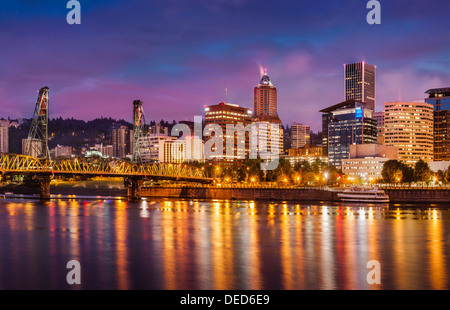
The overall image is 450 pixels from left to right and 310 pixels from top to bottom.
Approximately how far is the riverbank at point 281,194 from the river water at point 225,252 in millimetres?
44496

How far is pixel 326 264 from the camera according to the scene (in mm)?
35094

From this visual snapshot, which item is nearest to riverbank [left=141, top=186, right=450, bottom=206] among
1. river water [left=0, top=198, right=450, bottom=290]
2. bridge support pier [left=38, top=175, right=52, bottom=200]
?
bridge support pier [left=38, top=175, right=52, bottom=200]

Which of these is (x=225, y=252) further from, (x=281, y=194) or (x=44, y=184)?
(x=44, y=184)

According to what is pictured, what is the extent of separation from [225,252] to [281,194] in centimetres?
8342

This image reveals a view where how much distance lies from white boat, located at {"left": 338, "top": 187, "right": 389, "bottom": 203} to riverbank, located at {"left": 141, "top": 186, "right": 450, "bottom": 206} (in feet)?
10.00

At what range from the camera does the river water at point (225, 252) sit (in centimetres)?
Answer: 2994

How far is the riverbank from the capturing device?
108 metres

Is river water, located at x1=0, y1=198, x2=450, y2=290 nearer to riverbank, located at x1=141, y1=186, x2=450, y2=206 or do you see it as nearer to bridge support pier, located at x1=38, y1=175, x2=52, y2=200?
riverbank, located at x1=141, y1=186, x2=450, y2=206

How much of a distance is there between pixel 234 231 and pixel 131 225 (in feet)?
47.0

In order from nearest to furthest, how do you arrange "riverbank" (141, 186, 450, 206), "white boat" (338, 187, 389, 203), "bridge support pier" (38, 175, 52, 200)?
"white boat" (338, 187, 389, 203), "riverbank" (141, 186, 450, 206), "bridge support pier" (38, 175, 52, 200)

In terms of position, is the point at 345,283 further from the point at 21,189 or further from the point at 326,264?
the point at 21,189

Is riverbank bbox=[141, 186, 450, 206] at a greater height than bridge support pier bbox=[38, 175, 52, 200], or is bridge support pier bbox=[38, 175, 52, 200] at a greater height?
bridge support pier bbox=[38, 175, 52, 200]

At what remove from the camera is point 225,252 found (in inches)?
1597
